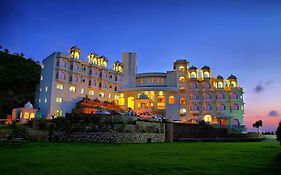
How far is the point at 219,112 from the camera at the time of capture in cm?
6838

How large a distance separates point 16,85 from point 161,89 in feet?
127

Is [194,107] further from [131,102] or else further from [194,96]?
[131,102]

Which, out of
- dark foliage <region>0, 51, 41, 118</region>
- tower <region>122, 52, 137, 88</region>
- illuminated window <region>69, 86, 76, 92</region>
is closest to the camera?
illuminated window <region>69, 86, 76, 92</region>

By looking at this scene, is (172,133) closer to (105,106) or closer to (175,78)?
(105,106)

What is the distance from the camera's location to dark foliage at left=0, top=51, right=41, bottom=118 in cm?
6156

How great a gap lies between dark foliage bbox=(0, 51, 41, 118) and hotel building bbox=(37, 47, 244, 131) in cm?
778

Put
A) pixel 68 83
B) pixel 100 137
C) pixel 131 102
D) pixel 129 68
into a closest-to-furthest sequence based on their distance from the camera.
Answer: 1. pixel 100 137
2. pixel 68 83
3. pixel 131 102
4. pixel 129 68

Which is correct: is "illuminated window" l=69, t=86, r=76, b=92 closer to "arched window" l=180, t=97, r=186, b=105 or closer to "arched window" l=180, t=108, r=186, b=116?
"arched window" l=180, t=97, r=186, b=105

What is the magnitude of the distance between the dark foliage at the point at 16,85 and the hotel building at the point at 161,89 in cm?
778

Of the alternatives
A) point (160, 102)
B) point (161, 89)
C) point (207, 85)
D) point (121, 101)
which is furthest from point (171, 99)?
point (121, 101)

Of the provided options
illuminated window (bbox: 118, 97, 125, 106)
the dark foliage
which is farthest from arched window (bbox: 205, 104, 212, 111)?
the dark foliage

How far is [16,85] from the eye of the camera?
68.6 m

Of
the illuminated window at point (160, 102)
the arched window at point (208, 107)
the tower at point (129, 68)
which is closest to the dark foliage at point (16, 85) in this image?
the tower at point (129, 68)

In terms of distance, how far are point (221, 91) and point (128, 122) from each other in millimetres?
Answer: 40530
